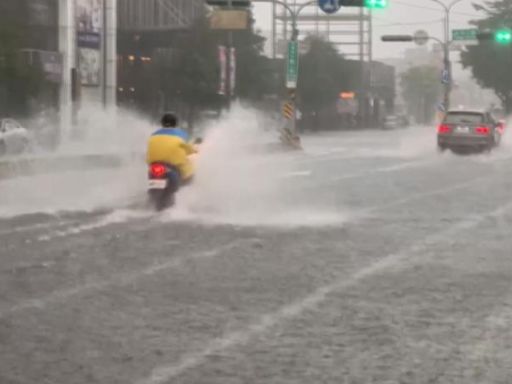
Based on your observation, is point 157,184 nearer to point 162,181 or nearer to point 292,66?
point 162,181

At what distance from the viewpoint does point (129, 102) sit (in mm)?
61781

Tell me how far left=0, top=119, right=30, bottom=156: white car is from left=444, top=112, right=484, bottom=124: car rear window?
14.1 meters

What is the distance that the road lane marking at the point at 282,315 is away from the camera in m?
6.47

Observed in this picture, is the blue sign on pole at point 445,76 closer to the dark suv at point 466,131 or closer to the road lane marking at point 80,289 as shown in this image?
the dark suv at point 466,131

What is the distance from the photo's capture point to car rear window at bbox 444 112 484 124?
36969mm

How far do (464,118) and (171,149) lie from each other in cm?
2315

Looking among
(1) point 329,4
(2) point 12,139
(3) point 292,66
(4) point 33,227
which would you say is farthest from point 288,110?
(4) point 33,227

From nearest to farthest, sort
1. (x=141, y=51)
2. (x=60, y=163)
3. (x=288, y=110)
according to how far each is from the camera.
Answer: (x=60, y=163), (x=288, y=110), (x=141, y=51)


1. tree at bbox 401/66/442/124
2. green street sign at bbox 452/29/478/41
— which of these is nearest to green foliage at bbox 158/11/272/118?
green street sign at bbox 452/29/478/41

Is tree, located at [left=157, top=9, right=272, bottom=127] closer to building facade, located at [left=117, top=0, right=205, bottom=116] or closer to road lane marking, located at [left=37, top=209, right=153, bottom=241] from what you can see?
building facade, located at [left=117, top=0, right=205, bottom=116]

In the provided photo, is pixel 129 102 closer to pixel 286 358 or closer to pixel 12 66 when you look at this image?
pixel 12 66

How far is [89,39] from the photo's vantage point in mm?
52625

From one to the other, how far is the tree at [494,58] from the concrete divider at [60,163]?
62.9 metres

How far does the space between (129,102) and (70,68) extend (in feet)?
33.2
